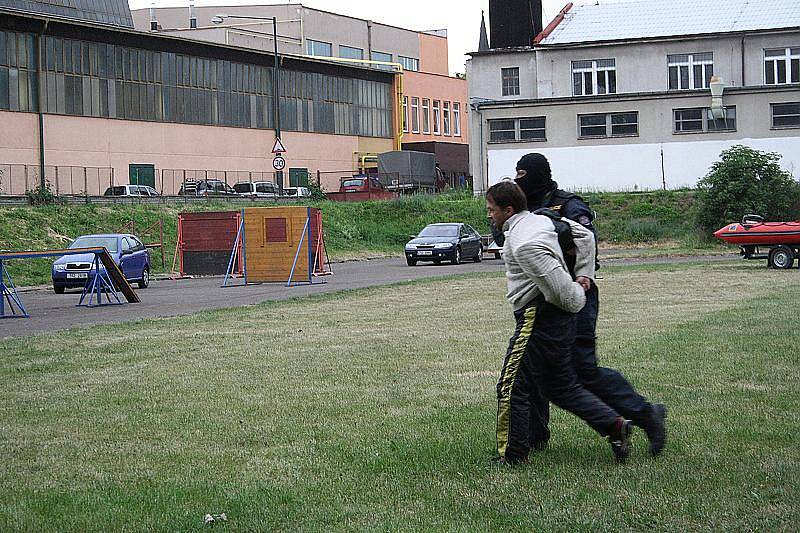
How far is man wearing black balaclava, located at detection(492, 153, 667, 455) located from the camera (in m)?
7.04

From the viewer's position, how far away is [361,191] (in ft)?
213

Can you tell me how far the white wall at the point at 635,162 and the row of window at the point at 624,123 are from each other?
0.70m

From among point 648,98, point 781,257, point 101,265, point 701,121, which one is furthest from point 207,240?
point 701,121

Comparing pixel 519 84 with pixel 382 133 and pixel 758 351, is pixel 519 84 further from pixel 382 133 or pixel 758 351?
pixel 758 351

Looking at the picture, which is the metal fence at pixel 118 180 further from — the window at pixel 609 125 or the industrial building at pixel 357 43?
the window at pixel 609 125

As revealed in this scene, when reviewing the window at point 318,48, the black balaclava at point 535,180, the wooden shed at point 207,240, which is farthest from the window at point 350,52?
the black balaclava at point 535,180

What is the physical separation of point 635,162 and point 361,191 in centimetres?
1568

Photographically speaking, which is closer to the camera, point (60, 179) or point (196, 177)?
point (60, 179)

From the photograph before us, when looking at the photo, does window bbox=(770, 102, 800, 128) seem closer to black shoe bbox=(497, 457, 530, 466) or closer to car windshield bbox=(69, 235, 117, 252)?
car windshield bbox=(69, 235, 117, 252)

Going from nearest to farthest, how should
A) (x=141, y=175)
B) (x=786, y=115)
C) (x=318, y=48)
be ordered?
(x=786, y=115) → (x=141, y=175) → (x=318, y=48)

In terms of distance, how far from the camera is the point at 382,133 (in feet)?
274

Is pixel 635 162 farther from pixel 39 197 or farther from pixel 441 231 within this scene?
pixel 39 197

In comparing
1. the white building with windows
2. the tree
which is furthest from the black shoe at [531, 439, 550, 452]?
the white building with windows

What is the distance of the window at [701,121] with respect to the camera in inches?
2267
